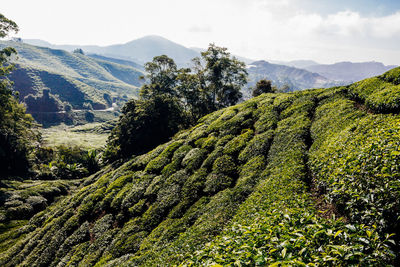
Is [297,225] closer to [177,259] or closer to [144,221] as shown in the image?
[177,259]

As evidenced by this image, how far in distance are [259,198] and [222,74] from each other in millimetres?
55401

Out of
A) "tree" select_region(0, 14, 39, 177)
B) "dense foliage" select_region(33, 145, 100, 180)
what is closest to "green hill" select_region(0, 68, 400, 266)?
"dense foliage" select_region(33, 145, 100, 180)

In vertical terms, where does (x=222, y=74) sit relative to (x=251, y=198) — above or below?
above

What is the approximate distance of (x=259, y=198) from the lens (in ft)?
48.6

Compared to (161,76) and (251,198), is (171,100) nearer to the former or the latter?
(161,76)

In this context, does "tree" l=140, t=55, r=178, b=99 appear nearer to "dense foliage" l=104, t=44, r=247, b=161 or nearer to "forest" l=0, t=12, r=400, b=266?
"dense foliage" l=104, t=44, r=247, b=161

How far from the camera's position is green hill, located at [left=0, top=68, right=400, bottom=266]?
20.5 ft

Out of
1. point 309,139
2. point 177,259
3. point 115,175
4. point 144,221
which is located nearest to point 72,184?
point 115,175

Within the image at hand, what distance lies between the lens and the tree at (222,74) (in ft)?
208

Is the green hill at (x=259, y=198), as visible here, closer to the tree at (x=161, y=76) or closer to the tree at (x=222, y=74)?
the tree at (x=222, y=74)

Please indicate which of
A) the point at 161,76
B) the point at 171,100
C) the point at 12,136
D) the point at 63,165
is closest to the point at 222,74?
the point at 161,76

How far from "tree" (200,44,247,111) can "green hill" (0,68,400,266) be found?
3224 centimetres

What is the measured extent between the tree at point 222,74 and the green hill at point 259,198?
3224 centimetres

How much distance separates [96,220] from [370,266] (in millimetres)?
27249
